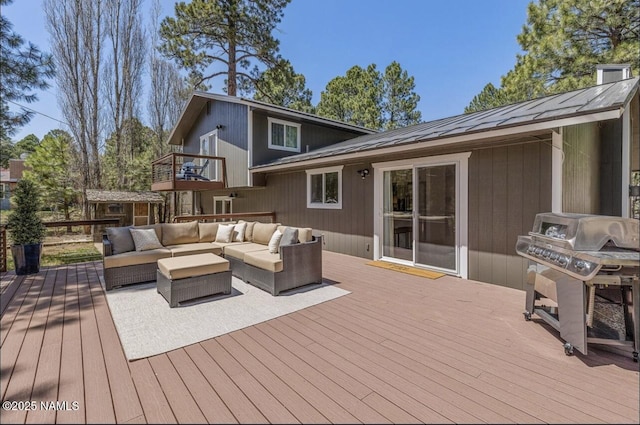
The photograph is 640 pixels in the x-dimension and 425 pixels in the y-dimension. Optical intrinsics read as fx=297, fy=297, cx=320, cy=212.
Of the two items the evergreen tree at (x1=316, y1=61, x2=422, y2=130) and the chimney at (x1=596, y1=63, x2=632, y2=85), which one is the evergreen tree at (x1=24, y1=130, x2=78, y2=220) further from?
the chimney at (x1=596, y1=63, x2=632, y2=85)

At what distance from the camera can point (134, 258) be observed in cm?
467

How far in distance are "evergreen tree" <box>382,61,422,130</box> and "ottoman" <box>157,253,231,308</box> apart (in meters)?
16.4

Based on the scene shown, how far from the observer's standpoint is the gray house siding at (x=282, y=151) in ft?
31.1

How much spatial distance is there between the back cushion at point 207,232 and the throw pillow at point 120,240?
1294mm

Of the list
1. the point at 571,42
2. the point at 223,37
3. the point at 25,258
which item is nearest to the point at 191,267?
the point at 25,258

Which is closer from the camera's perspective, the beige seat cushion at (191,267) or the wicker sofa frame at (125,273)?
the beige seat cushion at (191,267)

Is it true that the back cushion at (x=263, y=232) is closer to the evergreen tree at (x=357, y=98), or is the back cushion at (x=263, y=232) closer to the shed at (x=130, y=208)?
the shed at (x=130, y=208)

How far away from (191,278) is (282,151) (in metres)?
6.99

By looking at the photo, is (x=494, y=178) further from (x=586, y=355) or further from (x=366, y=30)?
(x=366, y=30)

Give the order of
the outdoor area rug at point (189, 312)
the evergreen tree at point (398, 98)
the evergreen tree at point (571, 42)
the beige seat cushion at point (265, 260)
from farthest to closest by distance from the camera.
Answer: the evergreen tree at point (398, 98) < the evergreen tree at point (571, 42) < the beige seat cushion at point (265, 260) < the outdoor area rug at point (189, 312)

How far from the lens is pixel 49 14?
42.2ft

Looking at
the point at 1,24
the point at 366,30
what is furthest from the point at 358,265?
the point at 366,30

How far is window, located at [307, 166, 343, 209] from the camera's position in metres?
7.53

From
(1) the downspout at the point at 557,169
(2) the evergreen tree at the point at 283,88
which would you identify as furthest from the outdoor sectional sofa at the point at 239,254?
(2) the evergreen tree at the point at 283,88
